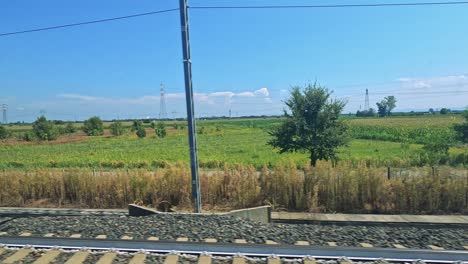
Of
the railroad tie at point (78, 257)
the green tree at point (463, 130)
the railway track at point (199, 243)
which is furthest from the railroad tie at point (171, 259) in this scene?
the green tree at point (463, 130)

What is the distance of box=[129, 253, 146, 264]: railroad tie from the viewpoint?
448cm

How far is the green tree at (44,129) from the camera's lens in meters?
71.1

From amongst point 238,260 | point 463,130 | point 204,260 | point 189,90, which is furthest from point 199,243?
point 463,130

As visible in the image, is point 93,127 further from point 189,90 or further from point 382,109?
point 382,109

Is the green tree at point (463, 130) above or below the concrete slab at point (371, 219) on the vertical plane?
above

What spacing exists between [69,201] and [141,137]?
62414 millimetres

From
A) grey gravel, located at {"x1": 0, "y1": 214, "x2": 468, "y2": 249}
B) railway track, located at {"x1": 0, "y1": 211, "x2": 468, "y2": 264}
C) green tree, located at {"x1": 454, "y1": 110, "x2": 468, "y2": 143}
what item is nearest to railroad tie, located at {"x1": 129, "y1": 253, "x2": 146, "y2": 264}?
railway track, located at {"x1": 0, "y1": 211, "x2": 468, "y2": 264}

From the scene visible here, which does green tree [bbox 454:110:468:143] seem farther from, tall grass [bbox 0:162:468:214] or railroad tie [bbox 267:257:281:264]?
railroad tie [bbox 267:257:281:264]

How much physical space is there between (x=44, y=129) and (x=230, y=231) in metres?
79.1

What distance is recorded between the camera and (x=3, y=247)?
514 centimetres

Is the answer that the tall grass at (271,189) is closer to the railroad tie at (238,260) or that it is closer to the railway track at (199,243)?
the railway track at (199,243)

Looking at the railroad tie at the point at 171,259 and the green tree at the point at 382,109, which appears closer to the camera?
the railroad tie at the point at 171,259

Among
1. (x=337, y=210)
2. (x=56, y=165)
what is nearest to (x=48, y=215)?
(x=337, y=210)

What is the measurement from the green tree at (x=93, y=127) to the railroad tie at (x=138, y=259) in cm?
8844
